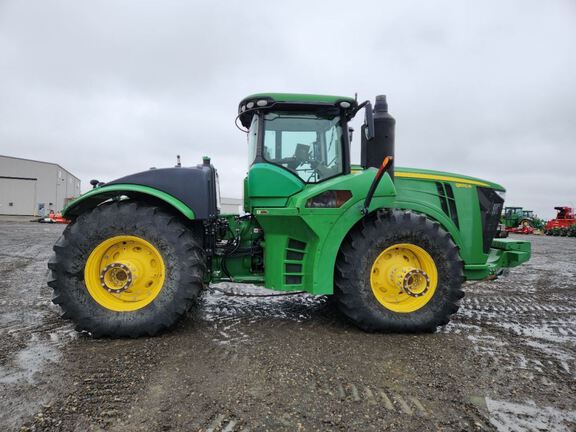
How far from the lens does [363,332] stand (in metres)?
3.21

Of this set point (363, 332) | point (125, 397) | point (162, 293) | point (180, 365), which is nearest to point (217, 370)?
point (180, 365)

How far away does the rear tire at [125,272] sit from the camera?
9.62 ft

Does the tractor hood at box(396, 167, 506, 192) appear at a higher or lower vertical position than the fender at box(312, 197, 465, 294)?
higher

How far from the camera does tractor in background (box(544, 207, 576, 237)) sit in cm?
2491

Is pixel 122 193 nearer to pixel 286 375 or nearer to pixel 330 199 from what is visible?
pixel 330 199

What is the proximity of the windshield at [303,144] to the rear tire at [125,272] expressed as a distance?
1184mm

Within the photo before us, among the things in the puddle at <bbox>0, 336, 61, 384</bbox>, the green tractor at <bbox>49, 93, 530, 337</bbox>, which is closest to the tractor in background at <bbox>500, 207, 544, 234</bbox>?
the green tractor at <bbox>49, 93, 530, 337</bbox>

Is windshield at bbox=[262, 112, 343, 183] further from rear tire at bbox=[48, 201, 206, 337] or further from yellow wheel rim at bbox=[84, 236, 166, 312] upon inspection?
yellow wheel rim at bbox=[84, 236, 166, 312]

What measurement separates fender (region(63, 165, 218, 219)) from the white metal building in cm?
3664

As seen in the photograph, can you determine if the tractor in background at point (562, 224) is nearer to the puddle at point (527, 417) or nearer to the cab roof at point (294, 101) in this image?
the cab roof at point (294, 101)

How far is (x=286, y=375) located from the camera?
7.60 ft

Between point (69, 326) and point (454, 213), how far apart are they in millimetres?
3921

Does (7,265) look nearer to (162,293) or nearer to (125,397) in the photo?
(162,293)

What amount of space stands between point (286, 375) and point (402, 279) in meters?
1.44
